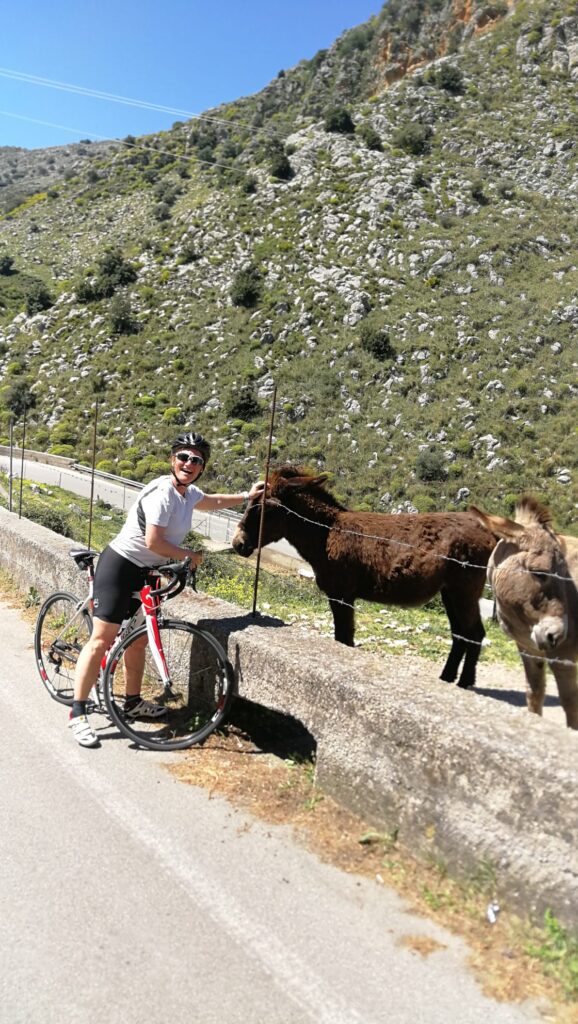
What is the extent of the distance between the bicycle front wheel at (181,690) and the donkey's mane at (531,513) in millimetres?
2208

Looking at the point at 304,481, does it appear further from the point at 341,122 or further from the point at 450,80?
the point at 450,80

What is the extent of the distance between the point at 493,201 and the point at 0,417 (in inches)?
1497

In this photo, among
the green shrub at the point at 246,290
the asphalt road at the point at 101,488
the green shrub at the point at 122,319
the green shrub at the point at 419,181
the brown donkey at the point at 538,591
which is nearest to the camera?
the brown donkey at the point at 538,591

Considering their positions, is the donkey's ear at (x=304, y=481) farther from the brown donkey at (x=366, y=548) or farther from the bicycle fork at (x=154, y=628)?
the bicycle fork at (x=154, y=628)

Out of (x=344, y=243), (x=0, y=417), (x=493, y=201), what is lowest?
(x=0, y=417)

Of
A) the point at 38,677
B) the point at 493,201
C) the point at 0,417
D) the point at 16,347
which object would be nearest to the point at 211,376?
the point at 0,417

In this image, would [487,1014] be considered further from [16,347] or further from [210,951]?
[16,347]

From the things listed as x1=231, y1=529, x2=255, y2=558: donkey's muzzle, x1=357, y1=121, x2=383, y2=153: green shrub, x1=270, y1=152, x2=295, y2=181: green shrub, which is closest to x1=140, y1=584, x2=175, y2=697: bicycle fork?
x1=231, y1=529, x2=255, y2=558: donkey's muzzle

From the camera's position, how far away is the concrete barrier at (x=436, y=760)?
261 cm

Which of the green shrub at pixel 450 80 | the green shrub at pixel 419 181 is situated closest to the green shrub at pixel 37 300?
the green shrub at pixel 419 181

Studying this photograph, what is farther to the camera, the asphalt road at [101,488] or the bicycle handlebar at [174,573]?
the asphalt road at [101,488]

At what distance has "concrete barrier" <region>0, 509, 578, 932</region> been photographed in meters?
2.61

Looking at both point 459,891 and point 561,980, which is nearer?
point 561,980

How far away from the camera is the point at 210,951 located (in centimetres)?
262
